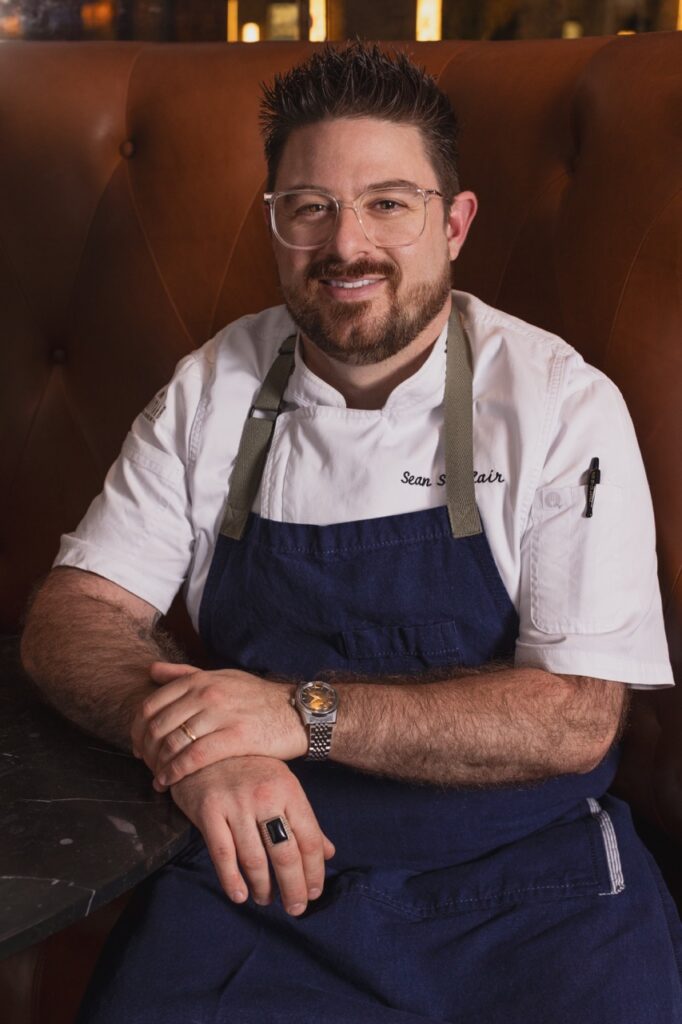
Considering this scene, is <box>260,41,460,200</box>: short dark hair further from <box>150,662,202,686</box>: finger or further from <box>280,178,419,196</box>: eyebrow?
<box>150,662,202,686</box>: finger

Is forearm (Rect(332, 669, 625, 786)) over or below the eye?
below

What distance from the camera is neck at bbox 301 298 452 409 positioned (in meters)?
1.63

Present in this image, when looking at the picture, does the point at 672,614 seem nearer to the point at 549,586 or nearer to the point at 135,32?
the point at 549,586

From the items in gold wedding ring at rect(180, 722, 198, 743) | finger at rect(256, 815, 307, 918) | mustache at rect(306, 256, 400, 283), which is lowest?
finger at rect(256, 815, 307, 918)

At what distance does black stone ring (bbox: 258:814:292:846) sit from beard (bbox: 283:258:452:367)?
646 mm

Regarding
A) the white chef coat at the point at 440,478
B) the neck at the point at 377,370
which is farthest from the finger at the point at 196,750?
the neck at the point at 377,370

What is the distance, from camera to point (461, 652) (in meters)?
1.53

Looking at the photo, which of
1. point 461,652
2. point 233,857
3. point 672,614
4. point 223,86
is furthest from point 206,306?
point 233,857

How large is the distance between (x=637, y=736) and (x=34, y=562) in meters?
1.08

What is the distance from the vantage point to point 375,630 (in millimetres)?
1534

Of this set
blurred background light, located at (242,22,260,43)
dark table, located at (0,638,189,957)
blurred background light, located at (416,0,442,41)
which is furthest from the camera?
blurred background light, located at (242,22,260,43)

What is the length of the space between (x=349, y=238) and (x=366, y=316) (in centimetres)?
10

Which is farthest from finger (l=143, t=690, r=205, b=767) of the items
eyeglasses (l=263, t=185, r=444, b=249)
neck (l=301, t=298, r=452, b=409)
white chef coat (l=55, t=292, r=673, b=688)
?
eyeglasses (l=263, t=185, r=444, b=249)

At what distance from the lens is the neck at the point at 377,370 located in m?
1.63
